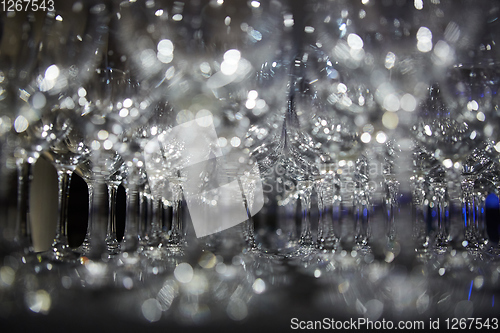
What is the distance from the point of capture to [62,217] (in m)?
0.53

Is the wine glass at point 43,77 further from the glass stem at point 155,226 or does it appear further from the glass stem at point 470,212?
the glass stem at point 470,212

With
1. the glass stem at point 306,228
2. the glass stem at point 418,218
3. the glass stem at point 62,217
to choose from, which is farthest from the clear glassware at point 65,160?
the glass stem at point 418,218

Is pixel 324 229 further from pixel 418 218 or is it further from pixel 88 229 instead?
pixel 88 229

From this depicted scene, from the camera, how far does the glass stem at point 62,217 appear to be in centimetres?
50

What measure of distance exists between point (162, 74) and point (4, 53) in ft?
0.63

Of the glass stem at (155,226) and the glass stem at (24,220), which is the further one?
the glass stem at (155,226)

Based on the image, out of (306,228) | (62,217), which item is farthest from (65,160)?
(306,228)

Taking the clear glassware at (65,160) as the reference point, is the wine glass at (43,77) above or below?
above

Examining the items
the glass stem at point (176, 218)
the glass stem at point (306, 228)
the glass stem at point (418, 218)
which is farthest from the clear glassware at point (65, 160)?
the glass stem at point (418, 218)

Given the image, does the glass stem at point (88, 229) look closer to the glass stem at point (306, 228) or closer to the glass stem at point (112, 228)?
the glass stem at point (112, 228)

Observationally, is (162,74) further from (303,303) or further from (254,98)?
(303,303)

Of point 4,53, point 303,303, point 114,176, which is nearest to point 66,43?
point 4,53

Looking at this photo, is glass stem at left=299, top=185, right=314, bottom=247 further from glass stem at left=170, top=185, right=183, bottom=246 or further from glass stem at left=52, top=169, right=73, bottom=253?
glass stem at left=52, top=169, right=73, bottom=253

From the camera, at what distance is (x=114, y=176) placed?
0.64 meters
